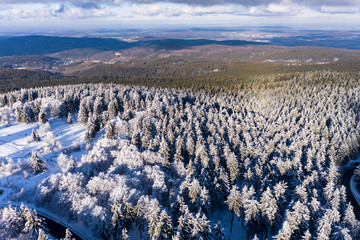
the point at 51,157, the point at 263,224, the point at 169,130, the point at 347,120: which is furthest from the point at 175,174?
the point at 347,120

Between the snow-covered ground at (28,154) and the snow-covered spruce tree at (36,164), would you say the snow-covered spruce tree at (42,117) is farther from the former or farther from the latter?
the snow-covered spruce tree at (36,164)

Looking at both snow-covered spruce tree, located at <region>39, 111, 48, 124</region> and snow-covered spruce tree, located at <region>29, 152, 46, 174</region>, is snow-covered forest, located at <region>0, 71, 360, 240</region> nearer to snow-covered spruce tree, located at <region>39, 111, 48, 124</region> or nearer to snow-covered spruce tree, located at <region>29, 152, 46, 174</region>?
snow-covered spruce tree, located at <region>29, 152, 46, 174</region>

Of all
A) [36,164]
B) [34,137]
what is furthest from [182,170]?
[34,137]

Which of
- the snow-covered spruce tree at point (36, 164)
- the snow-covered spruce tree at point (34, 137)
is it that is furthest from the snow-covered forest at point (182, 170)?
the snow-covered spruce tree at point (34, 137)

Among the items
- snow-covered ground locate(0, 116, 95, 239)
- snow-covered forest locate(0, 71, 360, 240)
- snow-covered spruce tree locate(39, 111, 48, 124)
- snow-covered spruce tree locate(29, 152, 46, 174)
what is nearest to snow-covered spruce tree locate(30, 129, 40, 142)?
snow-covered forest locate(0, 71, 360, 240)

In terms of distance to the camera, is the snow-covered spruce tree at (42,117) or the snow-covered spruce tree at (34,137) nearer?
the snow-covered spruce tree at (34,137)

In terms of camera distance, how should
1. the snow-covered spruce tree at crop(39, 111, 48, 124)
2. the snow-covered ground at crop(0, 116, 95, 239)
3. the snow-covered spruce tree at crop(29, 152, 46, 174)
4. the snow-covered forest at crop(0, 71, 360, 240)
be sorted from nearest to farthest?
the snow-covered forest at crop(0, 71, 360, 240) < the snow-covered ground at crop(0, 116, 95, 239) < the snow-covered spruce tree at crop(29, 152, 46, 174) < the snow-covered spruce tree at crop(39, 111, 48, 124)

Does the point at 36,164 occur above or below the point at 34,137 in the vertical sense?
above

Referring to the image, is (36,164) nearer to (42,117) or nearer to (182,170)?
(182,170)
